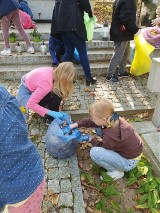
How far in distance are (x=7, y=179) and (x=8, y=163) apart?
12cm

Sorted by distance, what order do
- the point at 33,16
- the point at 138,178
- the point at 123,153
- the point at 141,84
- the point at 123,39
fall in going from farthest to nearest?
1. the point at 33,16
2. the point at 141,84
3. the point at 123,39
4. the point at 138,178
5. the point at 123,153

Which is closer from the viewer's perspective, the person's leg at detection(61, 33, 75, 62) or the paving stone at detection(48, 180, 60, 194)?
the paving stone at detection(48, 180, 60, 194)

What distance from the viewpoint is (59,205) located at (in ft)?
7.73

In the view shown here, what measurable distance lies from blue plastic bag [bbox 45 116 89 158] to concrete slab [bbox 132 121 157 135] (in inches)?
41.2

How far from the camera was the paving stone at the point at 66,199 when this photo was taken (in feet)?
7.77

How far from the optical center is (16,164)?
4.16 ft

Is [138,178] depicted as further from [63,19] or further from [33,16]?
[33,16]

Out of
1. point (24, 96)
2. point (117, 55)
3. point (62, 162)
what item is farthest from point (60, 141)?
point (117, 55)

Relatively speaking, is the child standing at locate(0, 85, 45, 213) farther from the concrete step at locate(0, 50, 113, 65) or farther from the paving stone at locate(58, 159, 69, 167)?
the concrete step at locate(0, 50, 113, 65)

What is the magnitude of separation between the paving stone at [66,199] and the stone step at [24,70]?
2900mm

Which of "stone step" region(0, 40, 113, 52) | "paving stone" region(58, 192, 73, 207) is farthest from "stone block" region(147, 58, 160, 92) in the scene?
"stone step" region(0, 40, 113, 52)

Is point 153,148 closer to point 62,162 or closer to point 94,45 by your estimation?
point 62,162

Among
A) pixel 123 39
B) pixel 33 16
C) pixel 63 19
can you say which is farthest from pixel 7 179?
pixel 33 16

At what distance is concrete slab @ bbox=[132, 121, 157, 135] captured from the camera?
3501 millimetres
